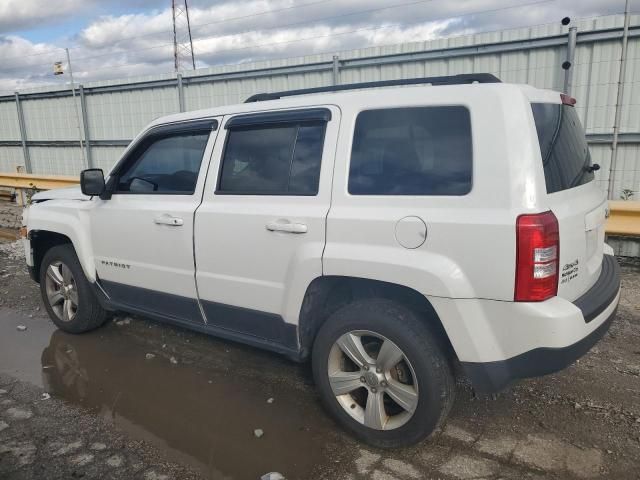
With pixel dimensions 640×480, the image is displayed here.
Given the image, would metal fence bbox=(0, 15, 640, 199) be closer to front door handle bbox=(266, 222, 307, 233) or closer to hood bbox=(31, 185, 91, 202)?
hood bbox=(31, 185, 91, 202)

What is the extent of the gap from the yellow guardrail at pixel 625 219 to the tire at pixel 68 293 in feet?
18.2

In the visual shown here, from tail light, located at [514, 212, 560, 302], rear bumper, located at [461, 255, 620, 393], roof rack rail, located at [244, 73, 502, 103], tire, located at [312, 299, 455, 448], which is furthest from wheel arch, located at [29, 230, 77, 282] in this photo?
tail light, located at [514, 212, 560, 302]

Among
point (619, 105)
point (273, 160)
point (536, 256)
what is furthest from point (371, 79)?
point (536, 256)

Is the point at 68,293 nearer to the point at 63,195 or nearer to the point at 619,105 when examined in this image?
the point at 63,195

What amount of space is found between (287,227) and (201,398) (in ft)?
4.72

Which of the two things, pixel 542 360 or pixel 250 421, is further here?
pixel 250 421

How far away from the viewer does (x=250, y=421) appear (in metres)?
3.26

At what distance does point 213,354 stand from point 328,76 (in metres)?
6.19

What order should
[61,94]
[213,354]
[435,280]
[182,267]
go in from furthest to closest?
[61,94] < [213,354] < [182,267] < [435,280]

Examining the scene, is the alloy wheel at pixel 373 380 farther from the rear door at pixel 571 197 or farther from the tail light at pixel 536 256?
the rear door at pixel 571 197

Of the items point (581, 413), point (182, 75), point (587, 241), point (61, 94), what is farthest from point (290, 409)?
point (61, 94)

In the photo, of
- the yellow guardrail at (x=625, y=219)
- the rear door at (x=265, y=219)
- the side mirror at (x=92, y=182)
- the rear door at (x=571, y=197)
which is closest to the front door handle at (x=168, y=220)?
the rear door at (x=265, y=219)

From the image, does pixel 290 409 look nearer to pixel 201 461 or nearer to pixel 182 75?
pixel 201 461

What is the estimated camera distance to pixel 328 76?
9.02m
